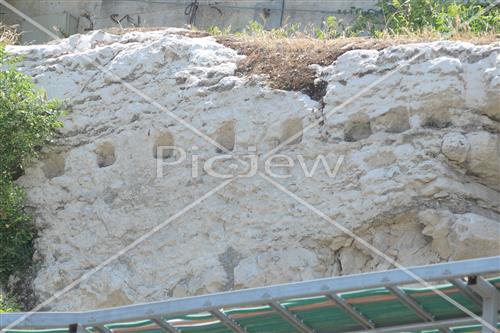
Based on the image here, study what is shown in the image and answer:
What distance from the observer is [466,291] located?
859 centimetres

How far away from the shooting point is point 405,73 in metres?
12.6

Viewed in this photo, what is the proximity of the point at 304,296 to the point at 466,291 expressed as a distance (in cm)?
100

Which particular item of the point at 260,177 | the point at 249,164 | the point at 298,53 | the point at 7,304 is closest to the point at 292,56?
the point at 298,53

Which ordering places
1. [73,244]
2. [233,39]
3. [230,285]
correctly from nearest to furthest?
[230,285]
[73,244]
[233,39]

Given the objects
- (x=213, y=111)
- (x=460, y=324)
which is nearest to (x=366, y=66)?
(x=213, y=111)


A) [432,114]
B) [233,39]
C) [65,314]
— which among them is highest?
[233,39]

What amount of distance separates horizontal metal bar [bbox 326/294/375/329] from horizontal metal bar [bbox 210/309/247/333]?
72 cm

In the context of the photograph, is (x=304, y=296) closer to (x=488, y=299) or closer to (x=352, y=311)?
(x=352, y=311)

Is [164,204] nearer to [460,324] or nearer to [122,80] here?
[122,80]

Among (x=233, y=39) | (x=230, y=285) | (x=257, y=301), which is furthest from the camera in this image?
(x=233, y=39)

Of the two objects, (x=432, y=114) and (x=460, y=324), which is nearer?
(x=460, y=324)

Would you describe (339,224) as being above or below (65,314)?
above

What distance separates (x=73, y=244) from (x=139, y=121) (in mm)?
1333

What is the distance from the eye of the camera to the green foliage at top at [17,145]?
43.2 ft
